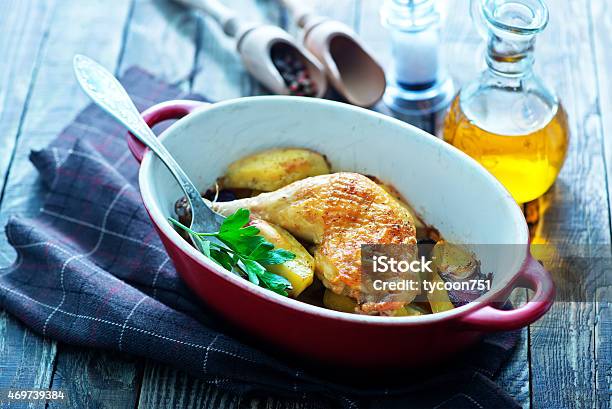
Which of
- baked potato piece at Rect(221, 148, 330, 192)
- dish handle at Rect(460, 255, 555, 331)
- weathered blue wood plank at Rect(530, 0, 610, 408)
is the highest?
dish handle at Rect(460, 255, 555, 331)

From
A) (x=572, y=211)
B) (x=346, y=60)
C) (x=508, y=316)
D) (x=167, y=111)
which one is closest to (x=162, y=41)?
(x=346, y=60)

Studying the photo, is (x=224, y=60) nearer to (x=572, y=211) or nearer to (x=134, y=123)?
(x=134, y=123)

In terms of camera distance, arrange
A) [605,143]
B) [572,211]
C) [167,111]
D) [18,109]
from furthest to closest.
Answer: [18,109] → [605,143] → [572,211] → [167,111]

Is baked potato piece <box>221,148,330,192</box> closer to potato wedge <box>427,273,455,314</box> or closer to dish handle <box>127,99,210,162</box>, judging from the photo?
dish handle <box>127,99,210,162</box>

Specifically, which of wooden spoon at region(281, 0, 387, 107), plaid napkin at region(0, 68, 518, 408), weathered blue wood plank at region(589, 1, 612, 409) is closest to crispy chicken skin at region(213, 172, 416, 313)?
plaid napkin at region(0, 68, 518, 408)

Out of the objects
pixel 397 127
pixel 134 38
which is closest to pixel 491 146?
pixel 397 127

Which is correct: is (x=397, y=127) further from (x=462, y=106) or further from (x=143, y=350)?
(x=143, y=350)
